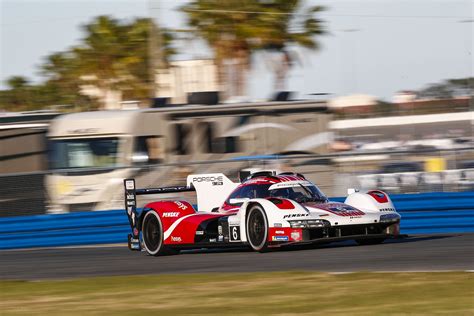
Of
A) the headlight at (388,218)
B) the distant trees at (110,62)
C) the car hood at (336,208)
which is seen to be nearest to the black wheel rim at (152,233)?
the car hood at (336,208)

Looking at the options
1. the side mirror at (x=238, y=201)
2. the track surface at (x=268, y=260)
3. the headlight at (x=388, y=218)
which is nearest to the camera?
the track surface at (x=268, y=260)

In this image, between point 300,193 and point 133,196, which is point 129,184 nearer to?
point 133,196

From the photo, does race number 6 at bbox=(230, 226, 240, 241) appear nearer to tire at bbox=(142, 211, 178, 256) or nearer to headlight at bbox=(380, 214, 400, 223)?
tire at bbox=(142, 211, 178, 256)

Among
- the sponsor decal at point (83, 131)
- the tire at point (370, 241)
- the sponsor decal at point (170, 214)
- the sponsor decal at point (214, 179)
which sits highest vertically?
the sponsor decal at point (83, 131)

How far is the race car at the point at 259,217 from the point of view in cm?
1250

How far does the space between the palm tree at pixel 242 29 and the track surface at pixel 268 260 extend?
24280 mm

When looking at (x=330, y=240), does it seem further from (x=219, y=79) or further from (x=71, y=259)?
(x=219, y=79)

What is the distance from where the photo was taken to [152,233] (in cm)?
1422

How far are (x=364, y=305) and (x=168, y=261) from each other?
18.4 ft

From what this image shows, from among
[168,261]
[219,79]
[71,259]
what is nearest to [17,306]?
[168,261]

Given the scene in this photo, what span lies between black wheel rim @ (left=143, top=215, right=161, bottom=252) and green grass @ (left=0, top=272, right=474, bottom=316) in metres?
3.44

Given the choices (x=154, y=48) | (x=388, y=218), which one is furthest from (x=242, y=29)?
(x=388, y=218)

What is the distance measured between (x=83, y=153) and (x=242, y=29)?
62.1 ft

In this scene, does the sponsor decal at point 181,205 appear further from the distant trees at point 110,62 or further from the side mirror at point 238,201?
the distant trees at point 110,62
